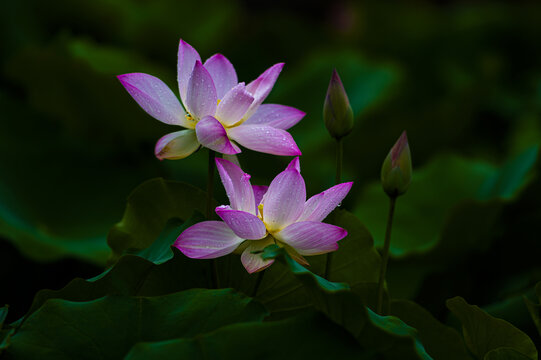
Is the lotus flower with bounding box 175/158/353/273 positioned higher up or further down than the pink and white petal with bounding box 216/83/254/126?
further down

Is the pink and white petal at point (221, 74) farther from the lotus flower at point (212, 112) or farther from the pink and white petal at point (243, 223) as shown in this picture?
the pink and white petal at point (243, 223)

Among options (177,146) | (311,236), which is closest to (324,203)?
(311,236)

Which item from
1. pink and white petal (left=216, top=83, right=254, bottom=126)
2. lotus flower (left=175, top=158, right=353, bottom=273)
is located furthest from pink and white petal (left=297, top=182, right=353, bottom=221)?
pink and white petal (left=216, top=83, right=254, bottom=126)

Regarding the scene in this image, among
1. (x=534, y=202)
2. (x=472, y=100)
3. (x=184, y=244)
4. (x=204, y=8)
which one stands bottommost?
(x=534, y=202)

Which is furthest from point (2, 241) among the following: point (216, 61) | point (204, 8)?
point (204, 8)

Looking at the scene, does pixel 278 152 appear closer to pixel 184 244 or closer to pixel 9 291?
pixel 184 244

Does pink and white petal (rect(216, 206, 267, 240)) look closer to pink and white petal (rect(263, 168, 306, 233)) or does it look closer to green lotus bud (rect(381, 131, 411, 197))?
pink and white petal (rect(263, 168, 306, 233))

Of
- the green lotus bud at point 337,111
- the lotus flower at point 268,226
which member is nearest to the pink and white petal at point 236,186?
the lotus flower at point 268,226
